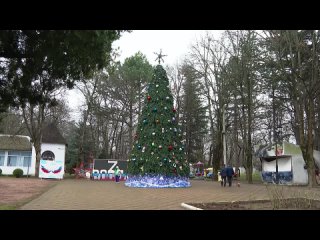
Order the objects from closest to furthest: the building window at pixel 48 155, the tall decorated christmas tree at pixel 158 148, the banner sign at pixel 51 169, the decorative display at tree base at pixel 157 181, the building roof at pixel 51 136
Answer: the decorative display at tree base at pixel 157 181 < the tall decorated christmas tree at pixel 158 148 < the banner sign at pixel 51 169 < the building window at pixel 48 155 < the building roof at pixel 51 136

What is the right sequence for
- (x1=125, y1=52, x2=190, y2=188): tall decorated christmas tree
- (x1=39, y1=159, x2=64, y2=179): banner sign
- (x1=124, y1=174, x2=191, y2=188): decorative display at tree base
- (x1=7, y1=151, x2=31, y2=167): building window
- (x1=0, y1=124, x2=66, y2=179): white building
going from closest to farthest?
(x1=124, y1=174, x2=191, y2=188): decorative display at tree base → (x1=125, y1=52, x2=190, y2=188): tall decorated christmas tree → (x1=39, y1=159, x2=64, y2=179): banner sign → (x1=0, y1=124, x2=66, y2=179): white building → (x1=7, y1=151, x2=31, y2=167): building window

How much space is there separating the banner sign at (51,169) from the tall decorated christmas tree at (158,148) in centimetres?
1429

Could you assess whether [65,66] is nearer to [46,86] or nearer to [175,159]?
[46,86]

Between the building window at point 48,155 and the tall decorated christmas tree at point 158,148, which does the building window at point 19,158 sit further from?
the tall decorated christmas tree at point 158,148

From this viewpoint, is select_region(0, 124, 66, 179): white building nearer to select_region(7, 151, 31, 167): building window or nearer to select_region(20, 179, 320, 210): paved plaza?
select_region(7, 151, 31, 167): building window

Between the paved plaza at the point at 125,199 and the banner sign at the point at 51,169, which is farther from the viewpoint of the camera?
the banner sign at the point at 51,169

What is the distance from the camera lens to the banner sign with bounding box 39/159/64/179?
3503cm

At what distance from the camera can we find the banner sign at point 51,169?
115 feet

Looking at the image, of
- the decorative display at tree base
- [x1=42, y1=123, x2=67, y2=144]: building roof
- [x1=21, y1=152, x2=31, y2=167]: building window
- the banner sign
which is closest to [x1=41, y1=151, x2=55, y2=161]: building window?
[x1=42, y1=123, x2=67, y2=144]: building roof

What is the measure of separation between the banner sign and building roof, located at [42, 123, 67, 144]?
4052mm

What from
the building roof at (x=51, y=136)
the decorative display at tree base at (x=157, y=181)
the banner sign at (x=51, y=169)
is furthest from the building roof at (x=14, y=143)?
the decorative display at tree base at (x=157, y=181)
